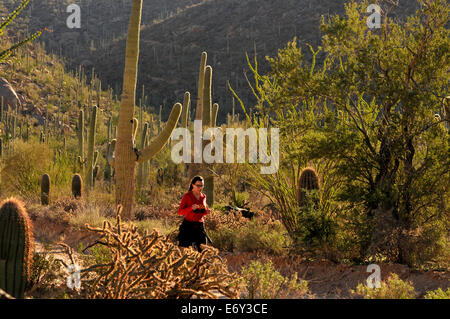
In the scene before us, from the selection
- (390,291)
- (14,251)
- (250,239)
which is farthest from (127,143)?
(390,291)

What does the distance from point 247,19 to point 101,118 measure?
2123cm

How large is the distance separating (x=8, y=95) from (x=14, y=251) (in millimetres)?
27418

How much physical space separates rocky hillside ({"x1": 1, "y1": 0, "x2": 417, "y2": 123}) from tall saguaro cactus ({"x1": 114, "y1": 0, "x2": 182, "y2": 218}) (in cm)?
2537

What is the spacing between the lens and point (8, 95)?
96.6 ft

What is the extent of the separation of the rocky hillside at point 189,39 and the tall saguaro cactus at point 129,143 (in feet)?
83.2

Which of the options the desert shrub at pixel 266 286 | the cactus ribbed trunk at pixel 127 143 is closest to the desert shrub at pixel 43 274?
the desert shrub at pixel 266 286

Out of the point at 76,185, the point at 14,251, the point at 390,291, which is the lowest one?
the point at 390,291

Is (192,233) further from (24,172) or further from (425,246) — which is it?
(24,172)

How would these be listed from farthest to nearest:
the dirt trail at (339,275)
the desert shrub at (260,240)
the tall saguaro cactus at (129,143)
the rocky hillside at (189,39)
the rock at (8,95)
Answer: the rocky hillside at (189,39) → the rock at (8,95) → the tall saguaro cactus at (129,143) → the desert shrub at (260,240) → the dirt trail at (339,275)

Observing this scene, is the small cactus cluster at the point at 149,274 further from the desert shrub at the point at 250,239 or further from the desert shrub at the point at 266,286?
the desert shrub at the point at 250,239

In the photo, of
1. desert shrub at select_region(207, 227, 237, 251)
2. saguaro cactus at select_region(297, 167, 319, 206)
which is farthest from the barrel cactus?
saguaro cactus at select_region(297, 167, 319, 206)

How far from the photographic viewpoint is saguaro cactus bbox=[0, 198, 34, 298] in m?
5.14

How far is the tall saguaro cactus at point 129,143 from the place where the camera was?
34.0ft

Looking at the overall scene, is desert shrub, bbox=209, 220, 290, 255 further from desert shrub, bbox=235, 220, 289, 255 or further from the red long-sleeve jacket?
the red long-sleeve jacket
